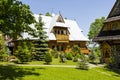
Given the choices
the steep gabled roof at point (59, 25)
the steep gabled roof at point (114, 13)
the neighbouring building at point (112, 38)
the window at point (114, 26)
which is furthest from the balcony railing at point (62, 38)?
the window at point (114, 26)

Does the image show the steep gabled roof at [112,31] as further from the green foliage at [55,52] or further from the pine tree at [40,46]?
the pine tree at [40,46]

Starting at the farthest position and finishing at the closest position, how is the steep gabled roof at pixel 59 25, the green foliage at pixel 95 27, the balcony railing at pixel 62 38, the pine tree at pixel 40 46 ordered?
the green foliage at pixel 95 27, the balcony railing at pixel 62 38, the steep gabled roof at pixel 59 25, the pine tree at pixel 40 46

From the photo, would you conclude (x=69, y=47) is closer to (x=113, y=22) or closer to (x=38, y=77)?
(x=113, y=22)

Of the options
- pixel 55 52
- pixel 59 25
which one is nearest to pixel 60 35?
pixel 59 25

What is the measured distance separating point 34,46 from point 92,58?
10020 mm

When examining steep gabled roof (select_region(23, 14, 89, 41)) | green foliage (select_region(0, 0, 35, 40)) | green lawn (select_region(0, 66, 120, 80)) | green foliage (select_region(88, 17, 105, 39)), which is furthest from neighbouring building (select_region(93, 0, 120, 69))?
green foliage (select_region(88, 17, 105, 39))

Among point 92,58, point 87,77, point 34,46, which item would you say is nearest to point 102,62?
point 92,58

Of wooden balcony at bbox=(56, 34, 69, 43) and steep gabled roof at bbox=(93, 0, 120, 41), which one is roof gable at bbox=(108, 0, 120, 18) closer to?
steep gabled roof at bbox=(93, 0, 120, 41)

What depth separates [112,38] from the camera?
117 feet

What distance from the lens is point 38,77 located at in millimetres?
22438

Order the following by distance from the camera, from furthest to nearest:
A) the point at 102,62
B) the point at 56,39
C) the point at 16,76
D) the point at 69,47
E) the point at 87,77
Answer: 1. the point at 69,47
2. the point at 56,39
3. the point at 102,62
4. the point at 87,77
5. the point at 16,76

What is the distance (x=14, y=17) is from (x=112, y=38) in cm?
1805

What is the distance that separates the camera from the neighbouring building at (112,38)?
35.0m

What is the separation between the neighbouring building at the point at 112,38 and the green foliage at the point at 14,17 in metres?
16.4
